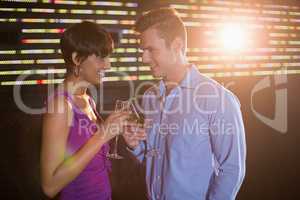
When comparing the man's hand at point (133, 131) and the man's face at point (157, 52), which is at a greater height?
the man's face at point (157, 52)

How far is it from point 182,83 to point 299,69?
9.95ft

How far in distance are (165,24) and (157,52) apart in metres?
0.19

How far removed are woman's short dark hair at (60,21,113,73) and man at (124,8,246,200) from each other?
36 cm

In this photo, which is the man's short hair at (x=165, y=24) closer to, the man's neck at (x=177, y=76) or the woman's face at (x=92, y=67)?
the man's neck at (x=177, y=76)

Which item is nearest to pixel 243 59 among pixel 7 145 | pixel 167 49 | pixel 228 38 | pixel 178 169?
pixel 228 38

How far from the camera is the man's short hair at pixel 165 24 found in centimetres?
218

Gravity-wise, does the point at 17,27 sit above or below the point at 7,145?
above

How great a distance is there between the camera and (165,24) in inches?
86.0

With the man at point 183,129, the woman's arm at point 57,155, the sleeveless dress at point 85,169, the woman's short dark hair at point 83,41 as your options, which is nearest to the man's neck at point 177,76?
the man at point 183,129

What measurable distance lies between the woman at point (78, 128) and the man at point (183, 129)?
233mm

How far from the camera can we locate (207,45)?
153 inches

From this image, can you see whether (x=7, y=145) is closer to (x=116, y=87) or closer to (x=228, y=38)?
(x=116, y=87)

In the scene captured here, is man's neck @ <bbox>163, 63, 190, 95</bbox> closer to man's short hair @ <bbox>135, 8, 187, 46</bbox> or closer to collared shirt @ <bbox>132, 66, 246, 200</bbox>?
collared shirt @ <bbox>132, 66, 246, 200</bbox>

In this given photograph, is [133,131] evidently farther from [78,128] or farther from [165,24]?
[165,24]
